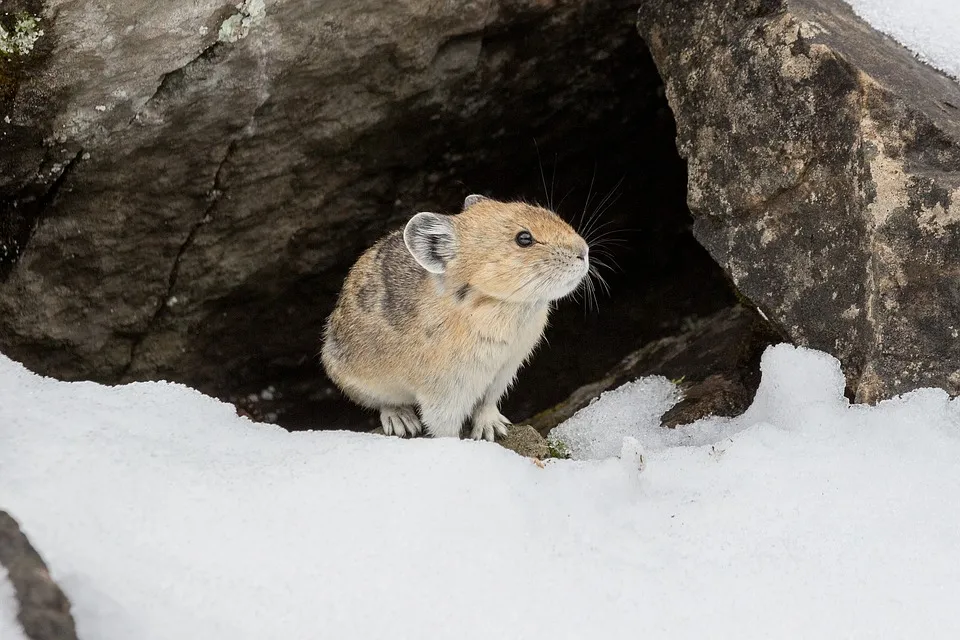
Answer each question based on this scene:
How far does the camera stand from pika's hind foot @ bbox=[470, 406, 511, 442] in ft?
21.9

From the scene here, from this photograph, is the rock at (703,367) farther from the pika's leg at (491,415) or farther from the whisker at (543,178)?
the whisker at (543,178)

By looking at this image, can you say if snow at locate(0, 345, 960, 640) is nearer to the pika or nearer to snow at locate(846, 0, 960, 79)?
the pika

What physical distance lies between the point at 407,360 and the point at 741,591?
298 cm

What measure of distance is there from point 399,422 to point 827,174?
349 cm

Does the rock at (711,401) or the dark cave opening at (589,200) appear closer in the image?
the rock at (711,401)

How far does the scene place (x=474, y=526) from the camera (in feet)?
13.5

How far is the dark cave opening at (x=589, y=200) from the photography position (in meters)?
7.23

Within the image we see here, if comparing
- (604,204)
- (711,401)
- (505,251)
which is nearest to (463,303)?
(505,251)

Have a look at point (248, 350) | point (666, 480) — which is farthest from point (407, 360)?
point (666, 480)

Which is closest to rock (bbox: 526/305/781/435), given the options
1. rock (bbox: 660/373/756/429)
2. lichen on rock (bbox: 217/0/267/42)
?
rock (bbox: 660/373/756/429)

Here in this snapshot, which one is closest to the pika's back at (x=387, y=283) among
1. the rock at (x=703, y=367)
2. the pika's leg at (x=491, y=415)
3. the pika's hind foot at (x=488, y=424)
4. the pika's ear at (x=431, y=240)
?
the pika's ear at (x=431, y=240)

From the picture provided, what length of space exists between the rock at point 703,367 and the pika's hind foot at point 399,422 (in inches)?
38.1

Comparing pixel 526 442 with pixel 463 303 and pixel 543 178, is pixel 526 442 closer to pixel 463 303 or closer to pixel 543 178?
pixel 463 303

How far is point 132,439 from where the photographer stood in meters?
4.49
